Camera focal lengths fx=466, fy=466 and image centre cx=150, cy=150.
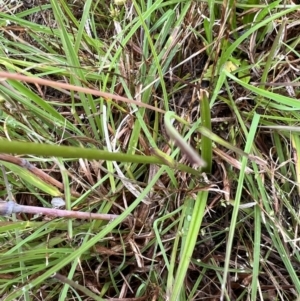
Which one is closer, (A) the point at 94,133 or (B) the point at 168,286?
(B) the point at 168,286

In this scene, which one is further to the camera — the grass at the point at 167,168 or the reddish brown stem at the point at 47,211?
the grass at the point at 167,168

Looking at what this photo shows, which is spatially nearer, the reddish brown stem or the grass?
the reddish brown stem

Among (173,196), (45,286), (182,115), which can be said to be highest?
(182,115)

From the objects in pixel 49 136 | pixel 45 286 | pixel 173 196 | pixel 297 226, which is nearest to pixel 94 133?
pixel 49 136

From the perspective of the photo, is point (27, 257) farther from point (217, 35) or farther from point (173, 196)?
point (217, 35)

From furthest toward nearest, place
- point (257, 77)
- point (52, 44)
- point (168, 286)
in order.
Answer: point (52, 44) → point (257, 77) → point (168, 286)

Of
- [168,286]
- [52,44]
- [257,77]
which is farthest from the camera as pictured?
[52,44]

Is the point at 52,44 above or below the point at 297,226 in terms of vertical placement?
above
